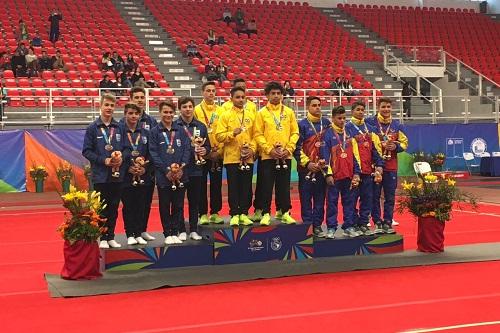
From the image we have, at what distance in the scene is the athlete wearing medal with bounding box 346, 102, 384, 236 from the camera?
9.19 m

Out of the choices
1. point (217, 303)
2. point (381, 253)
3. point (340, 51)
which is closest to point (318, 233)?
point (381, 253)

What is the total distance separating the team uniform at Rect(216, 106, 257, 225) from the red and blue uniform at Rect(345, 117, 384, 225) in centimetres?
150

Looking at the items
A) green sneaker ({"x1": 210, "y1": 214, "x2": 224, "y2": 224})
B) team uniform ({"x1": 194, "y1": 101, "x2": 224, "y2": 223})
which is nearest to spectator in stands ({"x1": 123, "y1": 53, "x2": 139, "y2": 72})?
team uniform ({"x1": 194, "y1": 101, "x2": 224, "y2": 223})

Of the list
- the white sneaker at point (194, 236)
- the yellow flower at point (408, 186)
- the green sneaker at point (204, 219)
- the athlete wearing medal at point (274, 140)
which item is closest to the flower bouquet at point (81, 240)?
the white sneaker at point (194, 236)

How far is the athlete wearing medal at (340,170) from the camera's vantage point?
8.93 meters

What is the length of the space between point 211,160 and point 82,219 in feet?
6.47

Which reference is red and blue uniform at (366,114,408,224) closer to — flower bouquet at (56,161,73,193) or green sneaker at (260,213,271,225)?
green sneaker at (260,213,271,225)

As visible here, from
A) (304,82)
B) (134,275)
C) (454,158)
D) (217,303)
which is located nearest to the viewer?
(217,303)

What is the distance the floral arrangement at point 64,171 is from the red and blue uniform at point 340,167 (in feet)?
37.3

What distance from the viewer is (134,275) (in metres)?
7.69

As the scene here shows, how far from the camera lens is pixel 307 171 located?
29.4ft

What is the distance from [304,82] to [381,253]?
16693 millimetres

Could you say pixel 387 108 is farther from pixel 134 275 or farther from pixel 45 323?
pixel 45 323

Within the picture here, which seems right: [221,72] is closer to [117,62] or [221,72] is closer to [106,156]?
[117,62]
